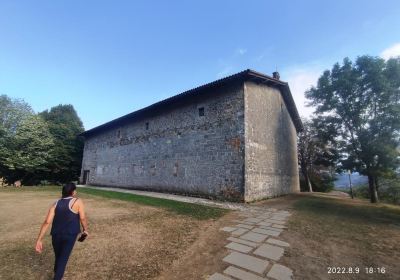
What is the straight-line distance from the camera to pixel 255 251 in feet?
14.3

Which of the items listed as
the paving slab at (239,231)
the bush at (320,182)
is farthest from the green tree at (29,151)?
the bush at (320,182)

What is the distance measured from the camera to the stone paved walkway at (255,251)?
11.3 ft

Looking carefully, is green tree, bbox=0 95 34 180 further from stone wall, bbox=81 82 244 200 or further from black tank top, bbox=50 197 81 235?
black tank top, bbox=50 197 81 235

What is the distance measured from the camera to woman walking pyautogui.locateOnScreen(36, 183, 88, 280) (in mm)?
2975

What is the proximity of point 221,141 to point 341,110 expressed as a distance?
8.84m

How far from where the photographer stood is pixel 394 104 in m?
12.3

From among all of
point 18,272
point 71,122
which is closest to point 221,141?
point 18,272

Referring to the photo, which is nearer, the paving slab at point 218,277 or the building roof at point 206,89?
the paving slab at point 218,277

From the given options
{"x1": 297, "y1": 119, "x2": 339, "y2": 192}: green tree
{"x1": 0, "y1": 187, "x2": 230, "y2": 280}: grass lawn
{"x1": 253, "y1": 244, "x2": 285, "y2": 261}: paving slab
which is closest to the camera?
{"x1": 0, "y1": 187, "x2": 230, "y2": 280}: grass lawn

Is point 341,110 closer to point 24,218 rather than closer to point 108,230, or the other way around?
point 108,230

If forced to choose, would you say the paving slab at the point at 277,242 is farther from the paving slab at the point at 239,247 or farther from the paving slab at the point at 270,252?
the paving slab at the point at 239,247

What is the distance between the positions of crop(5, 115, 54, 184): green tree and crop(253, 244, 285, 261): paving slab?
27.1 meters

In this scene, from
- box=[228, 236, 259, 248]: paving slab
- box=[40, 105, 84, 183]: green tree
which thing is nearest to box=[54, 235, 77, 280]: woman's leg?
box=[228, 236, 259, 248]: paving slab

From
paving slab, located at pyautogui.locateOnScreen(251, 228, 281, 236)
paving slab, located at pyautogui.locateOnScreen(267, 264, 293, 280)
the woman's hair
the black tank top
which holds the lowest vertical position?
paving slab, located at pyautogui.locateOnScreen(267, 264, 293, 280)
